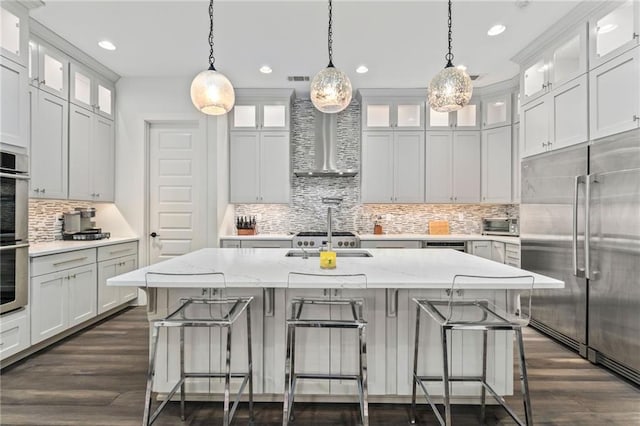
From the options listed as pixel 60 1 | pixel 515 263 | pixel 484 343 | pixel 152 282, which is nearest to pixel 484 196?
pixel 515 263

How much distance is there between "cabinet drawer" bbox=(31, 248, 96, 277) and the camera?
281 centimetres

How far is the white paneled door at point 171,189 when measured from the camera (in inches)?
173

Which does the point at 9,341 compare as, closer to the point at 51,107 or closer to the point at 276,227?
the point at 51,107

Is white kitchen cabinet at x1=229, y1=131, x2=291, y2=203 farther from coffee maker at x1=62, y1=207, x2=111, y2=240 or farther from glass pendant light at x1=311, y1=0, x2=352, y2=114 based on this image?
glass pendant light at x1=311, y1=0, x2=352, y2=114

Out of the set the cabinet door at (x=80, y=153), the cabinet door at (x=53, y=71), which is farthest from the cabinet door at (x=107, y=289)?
the cabinet door at (x=53, y=71)

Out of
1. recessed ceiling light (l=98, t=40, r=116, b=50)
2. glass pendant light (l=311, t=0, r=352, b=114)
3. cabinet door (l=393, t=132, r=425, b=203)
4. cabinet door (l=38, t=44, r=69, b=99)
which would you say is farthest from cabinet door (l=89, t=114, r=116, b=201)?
cabinet door (l=393, t=132, r=425, b=203)

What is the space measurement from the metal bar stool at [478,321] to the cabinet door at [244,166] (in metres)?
3.17

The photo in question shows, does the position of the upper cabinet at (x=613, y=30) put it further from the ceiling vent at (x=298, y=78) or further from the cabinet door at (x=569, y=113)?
Answer: the ceiling vent at (x=298, y=78)

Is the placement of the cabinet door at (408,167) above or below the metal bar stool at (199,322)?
above

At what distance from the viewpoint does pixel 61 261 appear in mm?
3055

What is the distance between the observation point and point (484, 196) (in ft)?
14.9

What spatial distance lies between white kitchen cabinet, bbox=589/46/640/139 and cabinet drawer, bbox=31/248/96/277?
4.90 meters

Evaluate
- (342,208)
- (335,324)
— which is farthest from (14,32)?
(342,208)

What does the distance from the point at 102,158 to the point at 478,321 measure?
446cm
